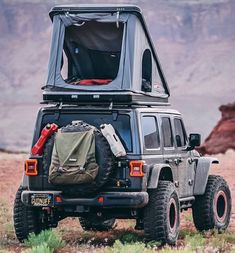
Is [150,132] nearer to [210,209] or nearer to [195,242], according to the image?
[195,242]

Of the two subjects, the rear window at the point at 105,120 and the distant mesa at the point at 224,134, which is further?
the distant mesa at the point at 224,134

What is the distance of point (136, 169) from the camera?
12141 mm

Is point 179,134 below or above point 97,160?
above

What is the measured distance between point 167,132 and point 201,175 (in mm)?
1325

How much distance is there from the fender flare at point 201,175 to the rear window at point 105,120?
2487mm

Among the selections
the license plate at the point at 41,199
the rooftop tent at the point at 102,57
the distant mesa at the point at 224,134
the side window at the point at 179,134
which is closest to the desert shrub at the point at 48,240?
the license plate at the point at 41,199

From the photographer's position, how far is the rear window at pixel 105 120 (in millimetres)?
12359

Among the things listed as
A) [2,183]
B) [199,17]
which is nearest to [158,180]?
[2,183]

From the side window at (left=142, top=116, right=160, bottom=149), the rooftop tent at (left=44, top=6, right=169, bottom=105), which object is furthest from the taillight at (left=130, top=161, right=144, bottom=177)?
the rooftop tent at (left=44, top=6, right=169, bottom=105)

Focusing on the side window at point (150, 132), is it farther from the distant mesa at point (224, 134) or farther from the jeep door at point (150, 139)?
the distant mesa at point (224, 134)

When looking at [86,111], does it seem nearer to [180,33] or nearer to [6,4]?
[180,33]

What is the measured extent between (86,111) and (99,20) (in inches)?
61.2

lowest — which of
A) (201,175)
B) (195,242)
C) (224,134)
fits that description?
(195,242)

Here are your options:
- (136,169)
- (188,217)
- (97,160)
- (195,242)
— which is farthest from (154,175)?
(188,217)
